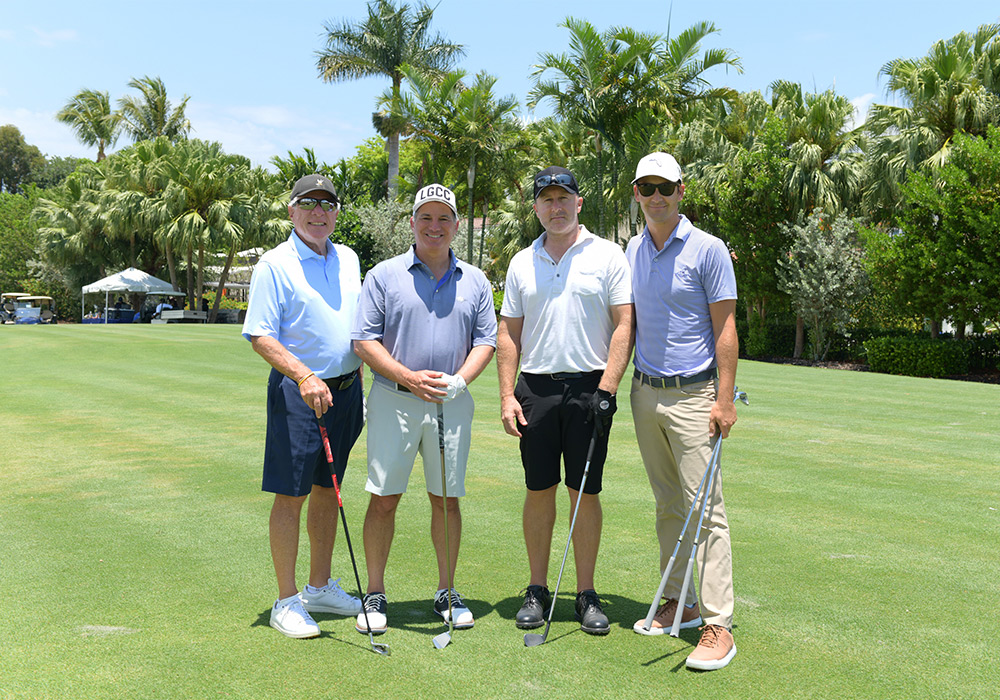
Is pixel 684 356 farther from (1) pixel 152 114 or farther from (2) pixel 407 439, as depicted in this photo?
(1) pixel 152 114

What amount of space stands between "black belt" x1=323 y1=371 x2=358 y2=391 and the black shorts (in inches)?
34.6

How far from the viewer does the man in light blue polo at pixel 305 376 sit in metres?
4.15

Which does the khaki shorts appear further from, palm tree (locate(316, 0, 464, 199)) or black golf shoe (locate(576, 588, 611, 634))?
palm tree (locate(316, 0, 464, 199))

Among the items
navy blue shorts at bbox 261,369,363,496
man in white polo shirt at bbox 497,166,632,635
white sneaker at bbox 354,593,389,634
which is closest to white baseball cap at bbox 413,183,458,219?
man in white polo shirt at bbox 497,166,632,635

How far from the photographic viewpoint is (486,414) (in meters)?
12.4

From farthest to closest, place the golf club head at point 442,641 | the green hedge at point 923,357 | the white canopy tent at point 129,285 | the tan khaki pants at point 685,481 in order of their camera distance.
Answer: the white canopy tent at point 129,285
the green hedge at point 923,357
the tan khaki pants at point 685,481
the golf club head at point 442,641

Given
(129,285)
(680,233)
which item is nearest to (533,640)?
(680,233)

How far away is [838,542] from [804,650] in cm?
211

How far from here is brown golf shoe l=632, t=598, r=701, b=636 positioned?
13.6ft

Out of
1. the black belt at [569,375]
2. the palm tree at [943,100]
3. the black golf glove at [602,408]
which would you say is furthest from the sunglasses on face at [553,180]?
the palm tree at [943,100]

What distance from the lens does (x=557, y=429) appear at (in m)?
4.36

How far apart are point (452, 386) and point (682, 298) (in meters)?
1.19

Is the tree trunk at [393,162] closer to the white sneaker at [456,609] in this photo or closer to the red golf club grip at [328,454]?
the red golf club grip at [328,454]

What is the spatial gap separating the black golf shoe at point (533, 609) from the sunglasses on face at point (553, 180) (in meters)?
2.04
